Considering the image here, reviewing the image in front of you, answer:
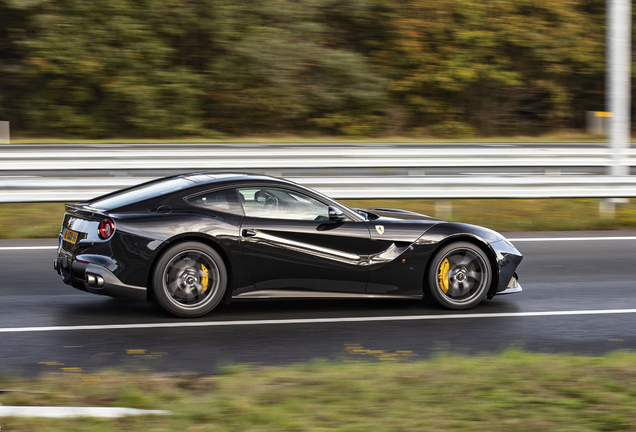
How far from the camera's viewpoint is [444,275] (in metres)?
7.04

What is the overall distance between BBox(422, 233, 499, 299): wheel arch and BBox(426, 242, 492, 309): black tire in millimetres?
27

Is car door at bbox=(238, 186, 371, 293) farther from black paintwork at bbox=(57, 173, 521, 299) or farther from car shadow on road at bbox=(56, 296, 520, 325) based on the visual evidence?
car shadow on road at bbox=(56, 296, 520, 325)

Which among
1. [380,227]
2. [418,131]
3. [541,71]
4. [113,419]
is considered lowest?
[113,419]

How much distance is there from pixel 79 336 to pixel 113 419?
2.17 metres

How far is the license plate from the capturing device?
6.48 meters

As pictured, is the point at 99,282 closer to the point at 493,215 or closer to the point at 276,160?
the point at 276,160

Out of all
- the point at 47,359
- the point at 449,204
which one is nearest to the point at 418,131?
the point at 449,204

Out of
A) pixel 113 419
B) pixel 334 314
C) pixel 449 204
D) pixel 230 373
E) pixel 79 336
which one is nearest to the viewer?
pixel 113 419

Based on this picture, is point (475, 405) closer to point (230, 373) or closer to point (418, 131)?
point (230, 373)

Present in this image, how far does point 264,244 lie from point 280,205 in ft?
1.29

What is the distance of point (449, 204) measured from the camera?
12.3 metres

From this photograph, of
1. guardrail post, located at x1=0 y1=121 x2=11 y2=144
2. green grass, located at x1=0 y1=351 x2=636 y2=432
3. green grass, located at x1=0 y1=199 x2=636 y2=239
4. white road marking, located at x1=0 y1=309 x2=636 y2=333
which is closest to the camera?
green grass, located at x1=0 y1=351 x2=636 y2=432

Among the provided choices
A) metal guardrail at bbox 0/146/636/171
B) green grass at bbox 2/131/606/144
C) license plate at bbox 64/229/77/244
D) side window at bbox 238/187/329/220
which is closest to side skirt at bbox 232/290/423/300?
side window at bbox 238/187/329/220

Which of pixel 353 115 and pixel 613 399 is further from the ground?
pixel 353 115
